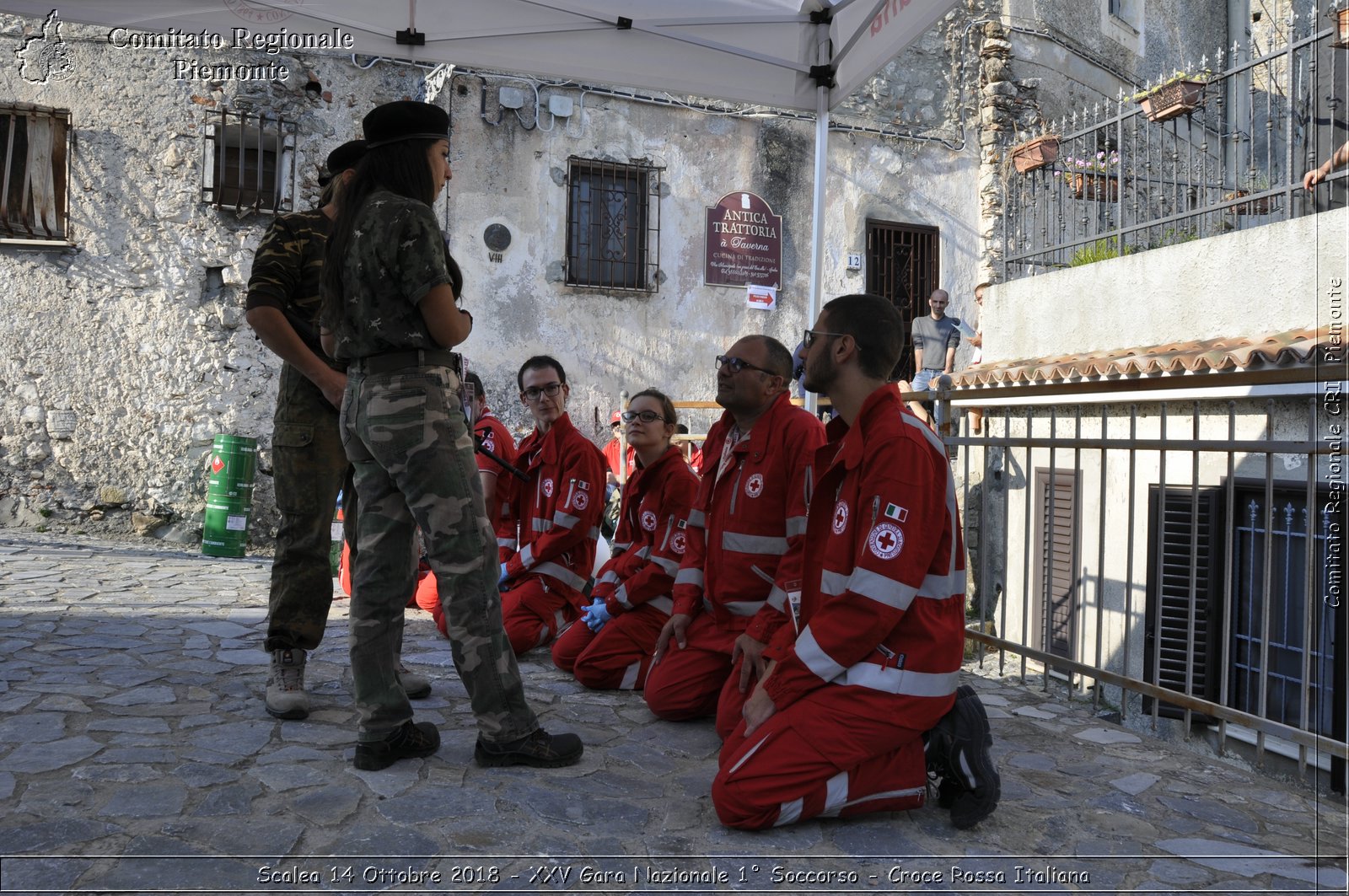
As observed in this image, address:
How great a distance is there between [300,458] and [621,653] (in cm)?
165

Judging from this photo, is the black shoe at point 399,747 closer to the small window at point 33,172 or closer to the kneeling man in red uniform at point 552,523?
the kneeling man in red uniform at point 552,523

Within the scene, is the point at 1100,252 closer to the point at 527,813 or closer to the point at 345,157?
the point at 345,157

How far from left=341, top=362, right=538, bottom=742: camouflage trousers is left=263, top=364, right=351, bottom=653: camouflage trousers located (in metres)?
0.54

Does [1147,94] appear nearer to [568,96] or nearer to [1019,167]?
[1019,167]

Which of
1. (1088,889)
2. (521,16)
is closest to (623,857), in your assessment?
(1088,889)

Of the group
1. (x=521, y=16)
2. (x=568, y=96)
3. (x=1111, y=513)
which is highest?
(x=568, y=96)

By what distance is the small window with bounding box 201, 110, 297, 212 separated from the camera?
34.6ft

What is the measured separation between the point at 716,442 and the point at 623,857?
215 centimetres

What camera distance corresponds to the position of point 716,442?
14.8 feet

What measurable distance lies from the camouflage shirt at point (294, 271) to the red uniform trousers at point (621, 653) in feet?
5.79

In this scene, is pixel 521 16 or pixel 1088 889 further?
pixel 521 16

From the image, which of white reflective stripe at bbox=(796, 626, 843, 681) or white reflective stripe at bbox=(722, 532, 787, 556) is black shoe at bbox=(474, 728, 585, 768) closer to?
white reflective stripe at bbox=(796, 626, 843, 681)

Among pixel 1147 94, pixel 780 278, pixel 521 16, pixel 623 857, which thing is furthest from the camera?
pixel 780 278

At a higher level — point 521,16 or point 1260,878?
point 521,16
